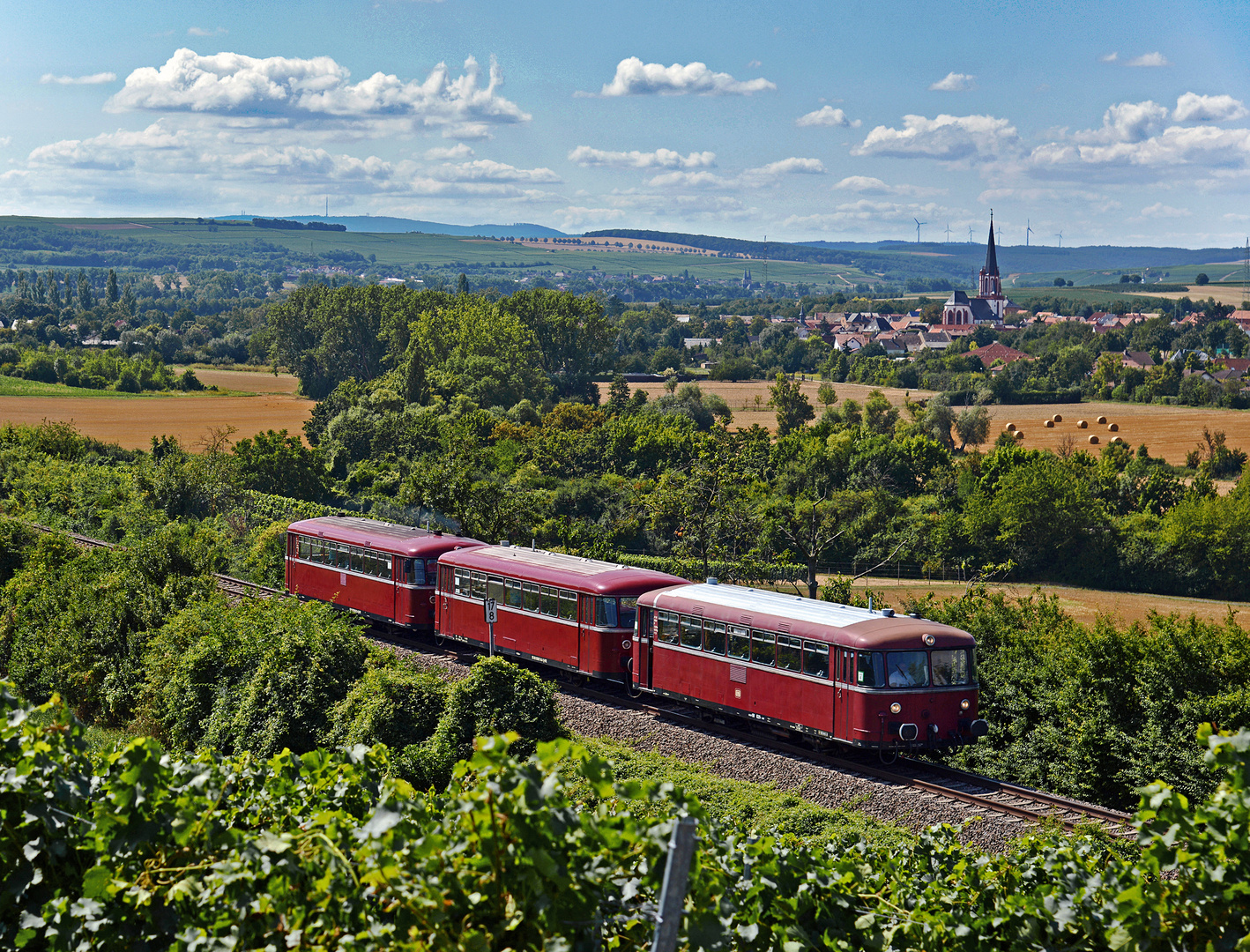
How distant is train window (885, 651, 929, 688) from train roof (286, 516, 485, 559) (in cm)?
1606

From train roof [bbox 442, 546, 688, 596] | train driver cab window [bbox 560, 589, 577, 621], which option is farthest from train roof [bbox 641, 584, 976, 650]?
train driver cab window [bbox 560, 589, 577, 621]

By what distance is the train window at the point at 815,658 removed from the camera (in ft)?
76.8

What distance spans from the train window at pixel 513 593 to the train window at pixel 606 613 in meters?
3.07

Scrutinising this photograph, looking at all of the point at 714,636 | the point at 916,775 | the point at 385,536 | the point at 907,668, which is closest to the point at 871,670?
the point at 907,668

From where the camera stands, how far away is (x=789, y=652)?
950 inches

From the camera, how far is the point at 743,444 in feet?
277

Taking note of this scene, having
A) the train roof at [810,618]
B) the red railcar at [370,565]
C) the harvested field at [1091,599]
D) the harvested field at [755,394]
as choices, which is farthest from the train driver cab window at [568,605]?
the harvested field at [755,394]

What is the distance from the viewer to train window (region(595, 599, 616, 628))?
28469mm

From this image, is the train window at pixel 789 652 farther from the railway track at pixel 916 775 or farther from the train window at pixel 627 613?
the train window at pixel 627 613

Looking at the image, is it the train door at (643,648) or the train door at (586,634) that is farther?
the train door at (586,634)

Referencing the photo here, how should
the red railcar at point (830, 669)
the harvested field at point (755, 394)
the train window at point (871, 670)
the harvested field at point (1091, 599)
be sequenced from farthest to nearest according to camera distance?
the harvested field at point (755, 394)
the harvested field at point (1091, 599)
the red railcar at point (830, 669)
the train window at point (871, 670)

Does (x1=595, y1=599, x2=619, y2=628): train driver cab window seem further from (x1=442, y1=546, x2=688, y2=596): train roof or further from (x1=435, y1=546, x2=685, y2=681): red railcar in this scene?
(x1=442, y1=546, x2=688, y2=596): train roof

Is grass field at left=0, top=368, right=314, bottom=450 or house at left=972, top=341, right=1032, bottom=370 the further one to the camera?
house at left=972, top=341, right=1032, bottom=370

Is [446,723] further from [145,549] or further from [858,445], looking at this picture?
[858,445]
